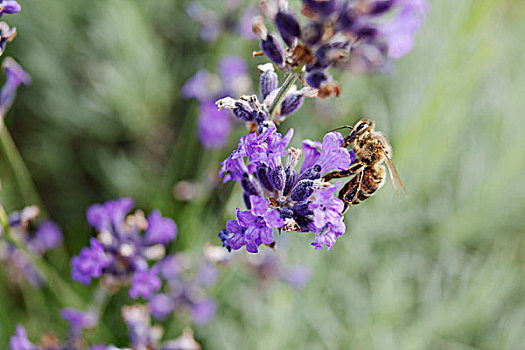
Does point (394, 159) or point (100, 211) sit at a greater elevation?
point (394, 159)

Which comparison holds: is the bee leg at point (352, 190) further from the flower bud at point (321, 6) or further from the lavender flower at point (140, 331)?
the lavender flower at point (140, 331)

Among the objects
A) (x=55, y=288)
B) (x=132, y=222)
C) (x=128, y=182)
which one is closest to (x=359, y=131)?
(x=132, y=222)

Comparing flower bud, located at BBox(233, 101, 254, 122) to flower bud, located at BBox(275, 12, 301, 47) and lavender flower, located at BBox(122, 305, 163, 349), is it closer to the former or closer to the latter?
flower bud, located at BBox(275, 12, 301, 47)

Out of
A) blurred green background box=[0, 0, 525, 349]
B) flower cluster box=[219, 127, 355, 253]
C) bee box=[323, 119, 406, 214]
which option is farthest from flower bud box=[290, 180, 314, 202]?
blurred green background box=[0, 0, 525, 349]

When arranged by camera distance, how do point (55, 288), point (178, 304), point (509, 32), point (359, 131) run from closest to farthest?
point (359, 131)
point (55, 288)
point (178, 304)
point (509, 32)

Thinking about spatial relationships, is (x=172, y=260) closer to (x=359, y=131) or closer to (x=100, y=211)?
(x=100, y=211)

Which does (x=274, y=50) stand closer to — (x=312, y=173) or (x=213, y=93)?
A: (x=312, y=173)

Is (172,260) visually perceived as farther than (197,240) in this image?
Answer: No
